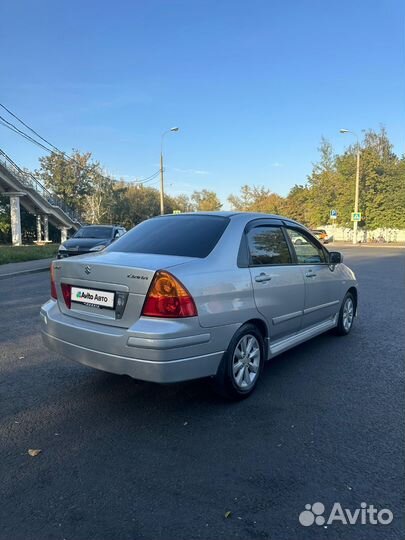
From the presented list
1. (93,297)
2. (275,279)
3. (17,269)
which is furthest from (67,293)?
(17,269)

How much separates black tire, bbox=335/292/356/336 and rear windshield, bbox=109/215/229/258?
2.66 m

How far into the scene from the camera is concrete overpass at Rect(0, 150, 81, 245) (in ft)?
85.5

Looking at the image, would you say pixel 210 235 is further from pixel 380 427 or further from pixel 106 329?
pixel 380 427

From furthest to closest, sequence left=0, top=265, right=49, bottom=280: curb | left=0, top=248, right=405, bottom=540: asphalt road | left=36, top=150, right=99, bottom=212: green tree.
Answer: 1. left=36, top=150, right=99, bottom=212: green tree
2. left=0, top=265, right=49, bottom=280: curb
3. left=0, top=248, right=405, bottom=540: asphalt road

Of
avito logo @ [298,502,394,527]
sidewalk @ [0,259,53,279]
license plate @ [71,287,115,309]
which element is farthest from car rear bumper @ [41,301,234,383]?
sidewalk @ [0,259,53,279]

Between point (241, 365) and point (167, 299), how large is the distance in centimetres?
104

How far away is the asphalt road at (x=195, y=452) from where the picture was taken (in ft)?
7.09

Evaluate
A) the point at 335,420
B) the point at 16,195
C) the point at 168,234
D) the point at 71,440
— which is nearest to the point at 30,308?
the point at 168,234

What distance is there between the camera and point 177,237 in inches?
153

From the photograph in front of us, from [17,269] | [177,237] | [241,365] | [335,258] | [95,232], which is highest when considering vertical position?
[95,232]

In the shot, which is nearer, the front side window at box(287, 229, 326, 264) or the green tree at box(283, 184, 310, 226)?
the front side window at box(287, 229, 326, 264)

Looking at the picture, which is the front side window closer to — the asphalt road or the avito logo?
the asphalt road

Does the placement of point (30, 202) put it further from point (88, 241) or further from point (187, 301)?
point (187, 301)

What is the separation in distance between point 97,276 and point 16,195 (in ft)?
88.9
